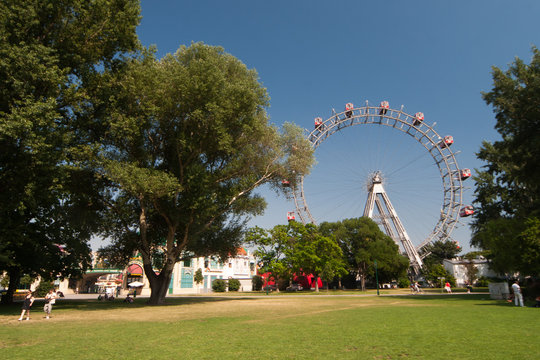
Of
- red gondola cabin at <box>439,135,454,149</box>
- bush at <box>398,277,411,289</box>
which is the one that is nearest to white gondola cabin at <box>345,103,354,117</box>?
red gondola cabin at <box>439,135,454,149</box>

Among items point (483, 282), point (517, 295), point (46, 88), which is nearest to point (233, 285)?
point (483, 282)

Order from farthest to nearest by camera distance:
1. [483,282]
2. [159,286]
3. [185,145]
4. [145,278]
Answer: [145,278] < [483,282] < [159,286] < [185,145]

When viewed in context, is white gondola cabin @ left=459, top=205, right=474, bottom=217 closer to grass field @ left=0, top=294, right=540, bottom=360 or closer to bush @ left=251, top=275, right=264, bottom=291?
bush @ left=251, top=275, right=264, bottom=291

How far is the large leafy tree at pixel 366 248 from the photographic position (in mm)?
61562

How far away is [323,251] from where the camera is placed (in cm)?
5344

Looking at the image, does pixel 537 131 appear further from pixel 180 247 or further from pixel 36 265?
pixel 36 265

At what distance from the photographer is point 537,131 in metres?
22.9

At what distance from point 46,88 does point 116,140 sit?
559 centimetres

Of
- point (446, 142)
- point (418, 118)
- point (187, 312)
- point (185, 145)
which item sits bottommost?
point (187, 312)

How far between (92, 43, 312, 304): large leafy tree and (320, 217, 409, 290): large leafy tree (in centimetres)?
4030

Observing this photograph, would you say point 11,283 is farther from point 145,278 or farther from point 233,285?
point 233,285

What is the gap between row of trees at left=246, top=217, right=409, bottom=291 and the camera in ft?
168

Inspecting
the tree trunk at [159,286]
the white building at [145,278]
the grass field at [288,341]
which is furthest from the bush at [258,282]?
the grass field at [288,341]

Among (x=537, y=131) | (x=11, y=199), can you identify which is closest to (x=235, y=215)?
(x=11, y=199)
